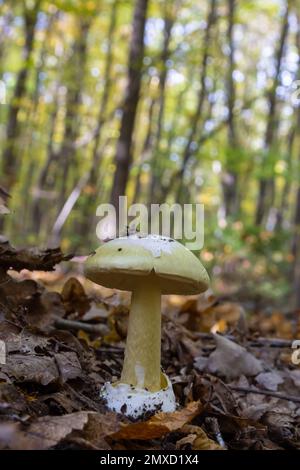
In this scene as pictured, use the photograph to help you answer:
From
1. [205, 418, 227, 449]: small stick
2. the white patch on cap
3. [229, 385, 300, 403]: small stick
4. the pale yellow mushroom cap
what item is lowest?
[229, 385, 300, 403]: small stick

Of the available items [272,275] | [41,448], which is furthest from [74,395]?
[272,275]

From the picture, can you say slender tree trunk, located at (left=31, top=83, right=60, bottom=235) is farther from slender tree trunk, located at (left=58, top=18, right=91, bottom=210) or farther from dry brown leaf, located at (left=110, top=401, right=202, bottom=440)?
dry brown leaf, located at (left=110, top=401, right=202, bottom=440)

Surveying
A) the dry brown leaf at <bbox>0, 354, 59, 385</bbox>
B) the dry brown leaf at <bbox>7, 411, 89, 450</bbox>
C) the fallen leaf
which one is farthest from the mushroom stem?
the fallen leaf

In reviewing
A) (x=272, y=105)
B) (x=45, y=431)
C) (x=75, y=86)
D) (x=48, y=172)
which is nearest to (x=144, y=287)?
(x=45, y=431)

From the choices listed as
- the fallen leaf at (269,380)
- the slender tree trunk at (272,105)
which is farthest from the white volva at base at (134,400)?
the slender tree trunk at (272,105)

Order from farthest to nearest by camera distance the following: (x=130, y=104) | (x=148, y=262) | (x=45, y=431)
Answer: (x=130, y=104)
(x=148, y=262)
(x=45, y=431)

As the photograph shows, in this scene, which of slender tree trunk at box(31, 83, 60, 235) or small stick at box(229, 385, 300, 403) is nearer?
small stick at box(229, 385, 300, 403)

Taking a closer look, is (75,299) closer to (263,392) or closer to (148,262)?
(263,392)
